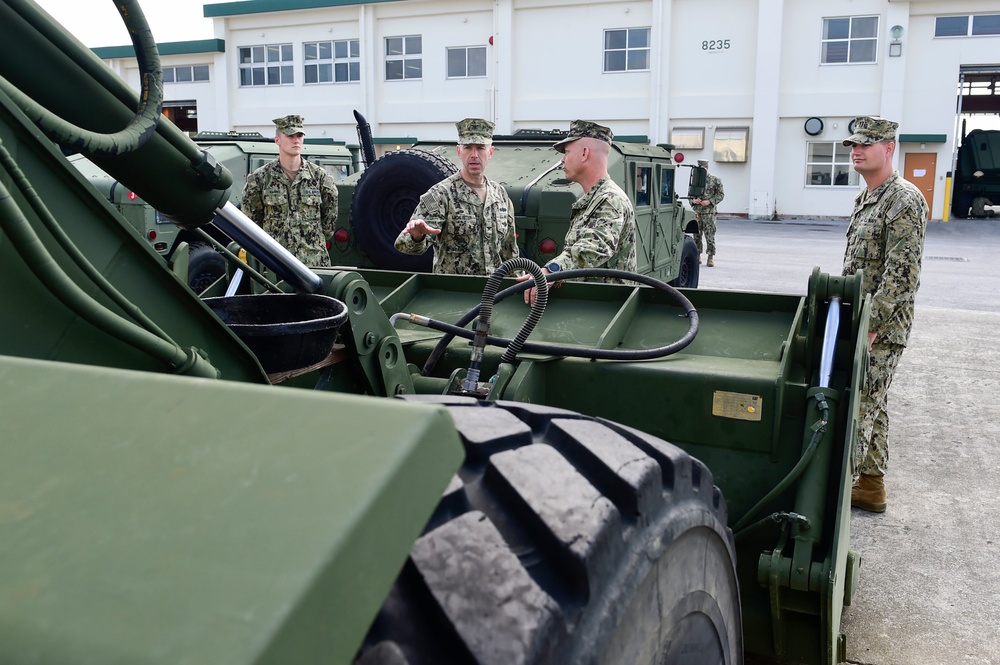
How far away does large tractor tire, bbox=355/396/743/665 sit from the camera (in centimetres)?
103

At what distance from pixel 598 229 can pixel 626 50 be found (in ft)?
88.5

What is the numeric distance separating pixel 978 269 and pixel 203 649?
1731 centimetres

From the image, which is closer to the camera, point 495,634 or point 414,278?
point 495,634

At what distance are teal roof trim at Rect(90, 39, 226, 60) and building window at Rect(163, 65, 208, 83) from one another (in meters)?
0.87

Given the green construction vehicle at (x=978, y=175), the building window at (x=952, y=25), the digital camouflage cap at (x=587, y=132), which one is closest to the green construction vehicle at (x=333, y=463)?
the digital camouflage cap at (x=587, y=132)

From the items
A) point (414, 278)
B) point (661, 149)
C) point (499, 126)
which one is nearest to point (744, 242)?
point (661, 149)

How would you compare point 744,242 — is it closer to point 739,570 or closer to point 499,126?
point 499,126

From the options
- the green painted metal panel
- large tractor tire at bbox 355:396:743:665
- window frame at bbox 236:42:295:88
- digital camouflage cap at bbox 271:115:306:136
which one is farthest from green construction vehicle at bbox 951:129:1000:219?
the green painted metal panel

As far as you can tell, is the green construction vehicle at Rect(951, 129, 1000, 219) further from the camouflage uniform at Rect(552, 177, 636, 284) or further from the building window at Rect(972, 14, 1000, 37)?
the camouflage uniform at Rect(552, 177, 636, 284)

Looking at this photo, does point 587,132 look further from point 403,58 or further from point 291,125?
Answer: point 403,58

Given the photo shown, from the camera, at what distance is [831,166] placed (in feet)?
96.2

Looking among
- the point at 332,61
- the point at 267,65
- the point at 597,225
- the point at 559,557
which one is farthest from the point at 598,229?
the point at 267,65

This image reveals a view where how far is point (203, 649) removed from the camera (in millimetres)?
645

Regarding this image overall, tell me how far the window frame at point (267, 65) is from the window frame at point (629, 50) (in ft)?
39.0
